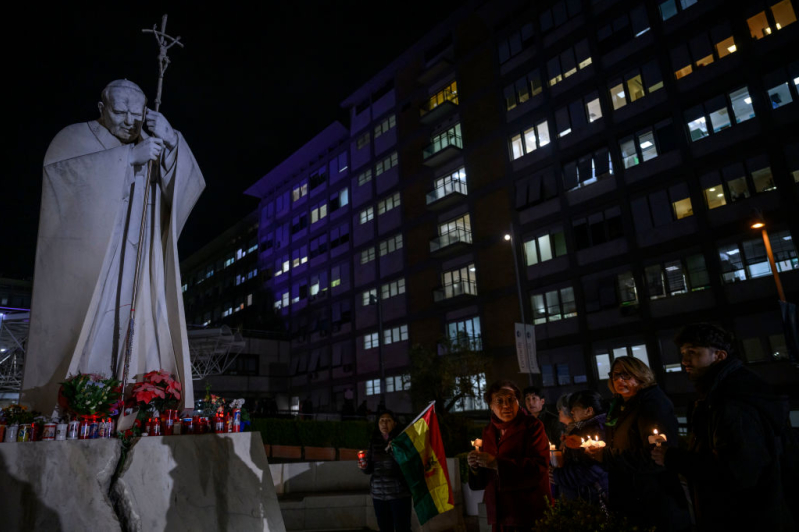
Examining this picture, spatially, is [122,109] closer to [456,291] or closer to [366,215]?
[456,291]

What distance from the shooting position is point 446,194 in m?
37.1

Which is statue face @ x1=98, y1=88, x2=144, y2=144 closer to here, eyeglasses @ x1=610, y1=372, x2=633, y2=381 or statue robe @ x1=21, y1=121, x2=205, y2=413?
statue robe @ x1=21, y1=121, x2=205, y2=413

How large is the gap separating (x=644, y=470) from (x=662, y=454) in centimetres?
62

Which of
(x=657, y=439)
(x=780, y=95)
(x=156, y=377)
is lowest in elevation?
(x=657, y=439)

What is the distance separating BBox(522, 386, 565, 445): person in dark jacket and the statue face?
24.1 feet

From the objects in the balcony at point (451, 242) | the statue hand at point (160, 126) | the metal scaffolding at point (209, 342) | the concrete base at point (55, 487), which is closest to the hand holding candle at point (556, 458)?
the concrete base at point (55, 487)

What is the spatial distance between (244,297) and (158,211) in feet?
183

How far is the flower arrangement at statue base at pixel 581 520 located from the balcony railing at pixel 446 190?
32.9 metres

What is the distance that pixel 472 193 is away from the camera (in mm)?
35656

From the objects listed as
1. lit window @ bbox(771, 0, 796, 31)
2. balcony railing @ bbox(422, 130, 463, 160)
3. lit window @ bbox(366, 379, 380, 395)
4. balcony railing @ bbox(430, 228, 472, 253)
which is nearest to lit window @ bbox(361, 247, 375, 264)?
balcony railing @ bbox(430, 228, 472, 253)

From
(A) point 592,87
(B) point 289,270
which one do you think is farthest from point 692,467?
(B) point 289,270

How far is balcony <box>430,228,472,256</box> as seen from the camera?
35.3 m

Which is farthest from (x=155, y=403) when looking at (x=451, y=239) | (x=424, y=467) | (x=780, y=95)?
(x=451, y=239)

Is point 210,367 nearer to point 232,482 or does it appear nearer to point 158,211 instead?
point 158,211
